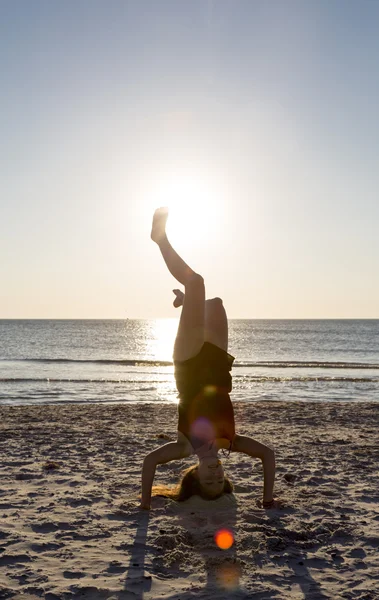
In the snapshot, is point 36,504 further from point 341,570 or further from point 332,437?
point 332,437

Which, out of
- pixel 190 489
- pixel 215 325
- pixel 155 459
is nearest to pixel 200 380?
pixel 215 325

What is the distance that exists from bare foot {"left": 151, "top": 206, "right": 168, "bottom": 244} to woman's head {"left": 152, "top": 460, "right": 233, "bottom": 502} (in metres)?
2.51

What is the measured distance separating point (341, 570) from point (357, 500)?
6.92 feet

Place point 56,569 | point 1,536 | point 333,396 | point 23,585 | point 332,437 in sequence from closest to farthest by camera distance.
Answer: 1. point 23,585
2. point 56,569
3. point 1,536
4. point 332,437
5. point 333,396

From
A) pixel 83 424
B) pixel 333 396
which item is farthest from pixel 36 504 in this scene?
pixel 333 396

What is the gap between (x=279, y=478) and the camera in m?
7.67

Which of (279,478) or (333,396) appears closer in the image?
(279,478)

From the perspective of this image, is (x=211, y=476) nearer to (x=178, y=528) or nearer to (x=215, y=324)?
(x=178, y=528)

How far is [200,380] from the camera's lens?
19.0 feet

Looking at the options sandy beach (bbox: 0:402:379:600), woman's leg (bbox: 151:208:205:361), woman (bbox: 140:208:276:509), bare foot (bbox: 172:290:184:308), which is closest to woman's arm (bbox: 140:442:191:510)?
woman (bbox: 140:208:276:509)

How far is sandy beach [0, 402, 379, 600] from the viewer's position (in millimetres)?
4348

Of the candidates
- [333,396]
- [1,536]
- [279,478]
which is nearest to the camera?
[1,536]

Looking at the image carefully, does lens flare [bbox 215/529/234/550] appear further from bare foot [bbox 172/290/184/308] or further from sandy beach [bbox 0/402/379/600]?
bare foot [bbox 172/290/184/308]

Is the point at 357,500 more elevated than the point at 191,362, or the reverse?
the point at 191,362
